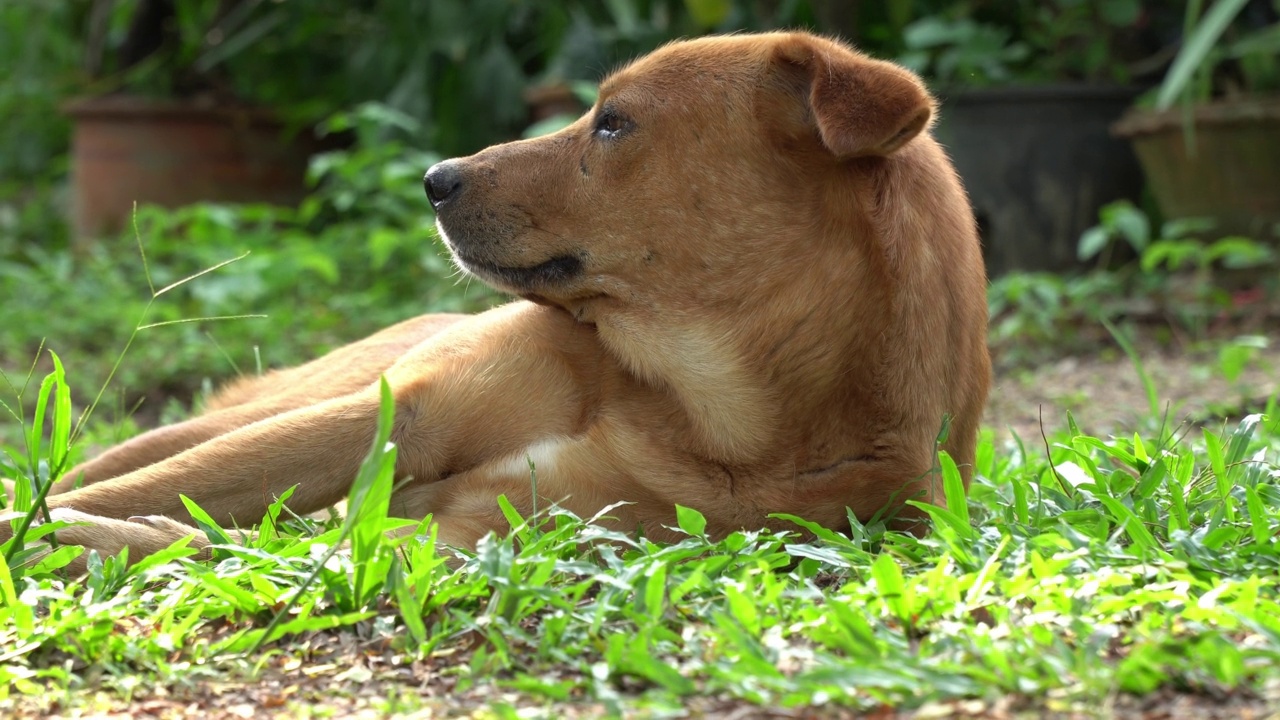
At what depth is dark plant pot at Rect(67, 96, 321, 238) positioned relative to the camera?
8383 millimetres

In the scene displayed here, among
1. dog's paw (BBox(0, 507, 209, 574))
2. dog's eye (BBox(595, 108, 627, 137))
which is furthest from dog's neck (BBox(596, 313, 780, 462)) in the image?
dog's paw (BBox(0, 507, 209, 574))

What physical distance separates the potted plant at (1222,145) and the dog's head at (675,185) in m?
3.71

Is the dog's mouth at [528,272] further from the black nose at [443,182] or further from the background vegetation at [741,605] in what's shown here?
the background vegetation at [741,605]

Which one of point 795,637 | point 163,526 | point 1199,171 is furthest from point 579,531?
point 1199,171

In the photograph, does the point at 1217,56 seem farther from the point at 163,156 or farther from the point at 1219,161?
the point at 163,156

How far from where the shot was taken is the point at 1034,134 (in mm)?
6531

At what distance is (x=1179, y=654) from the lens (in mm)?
1788

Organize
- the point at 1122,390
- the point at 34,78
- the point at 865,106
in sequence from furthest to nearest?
the point at 34,78
the point at 1122,390
the point at 865,106

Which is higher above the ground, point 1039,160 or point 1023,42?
point 1023,42

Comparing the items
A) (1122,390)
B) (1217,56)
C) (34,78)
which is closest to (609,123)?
(1122,390)

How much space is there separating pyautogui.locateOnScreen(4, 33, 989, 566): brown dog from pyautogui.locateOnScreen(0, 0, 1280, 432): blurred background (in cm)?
197

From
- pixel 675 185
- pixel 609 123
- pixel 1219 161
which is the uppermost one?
pixel 609 123

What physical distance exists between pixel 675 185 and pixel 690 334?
301mm

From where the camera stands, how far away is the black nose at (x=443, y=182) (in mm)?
2797
